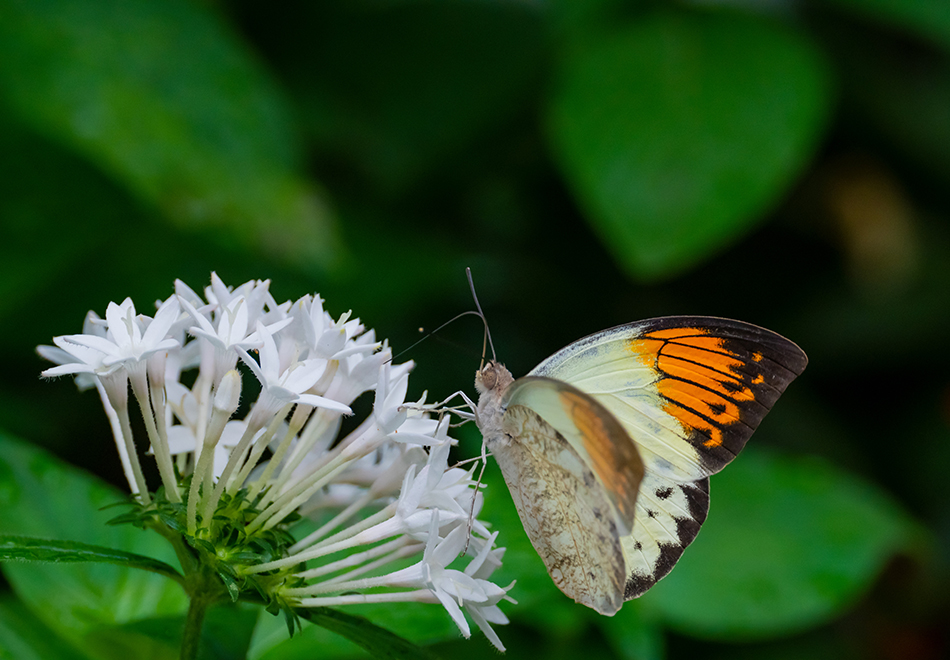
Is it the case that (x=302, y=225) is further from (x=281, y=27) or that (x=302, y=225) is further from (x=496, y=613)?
(x=281, y=27)

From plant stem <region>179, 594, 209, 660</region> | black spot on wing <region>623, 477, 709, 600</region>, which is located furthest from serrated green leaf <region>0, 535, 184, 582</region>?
black spot on wing <region>623, 477, 709, 600</region>

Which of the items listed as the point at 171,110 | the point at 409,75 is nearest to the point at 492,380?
the point at 171,110

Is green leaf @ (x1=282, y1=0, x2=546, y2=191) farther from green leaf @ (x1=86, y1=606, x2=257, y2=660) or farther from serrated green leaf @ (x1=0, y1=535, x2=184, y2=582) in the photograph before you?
serrated green leaf @ (x1=0, y1=535, x2=184, y2=582)

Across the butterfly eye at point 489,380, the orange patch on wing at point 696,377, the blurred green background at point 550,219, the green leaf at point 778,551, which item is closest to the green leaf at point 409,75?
the blurred green background at point 550,219

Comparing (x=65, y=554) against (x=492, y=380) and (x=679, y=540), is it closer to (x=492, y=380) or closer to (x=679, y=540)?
(x=492, y=380)

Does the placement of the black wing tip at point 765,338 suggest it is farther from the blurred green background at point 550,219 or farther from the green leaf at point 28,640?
Answer: the green leaf at point 28,640

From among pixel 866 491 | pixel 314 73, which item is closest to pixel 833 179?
pixel 866 491
